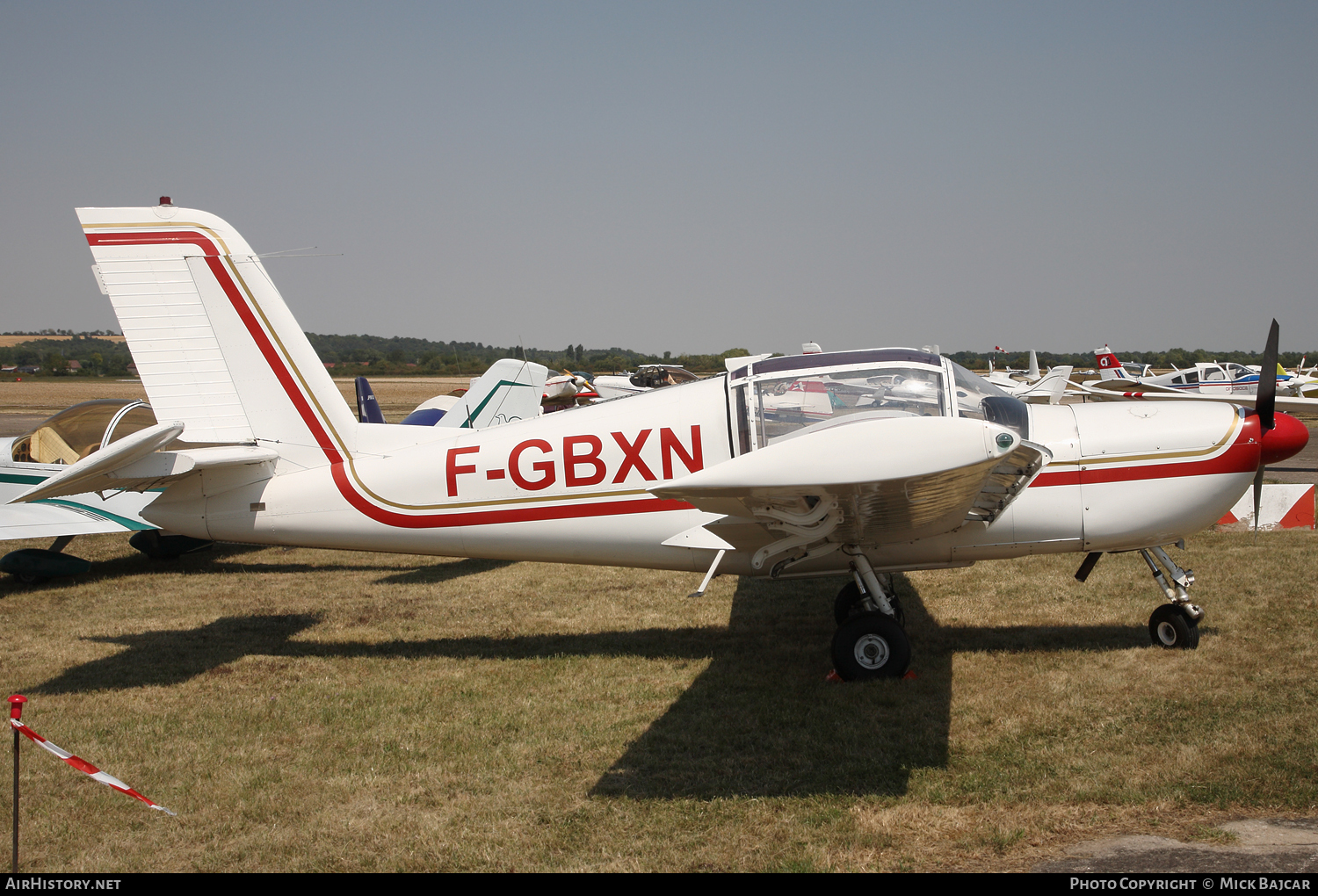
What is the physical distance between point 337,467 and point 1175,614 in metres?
6.10

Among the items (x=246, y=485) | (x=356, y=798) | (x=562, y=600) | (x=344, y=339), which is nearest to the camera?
(x=356, y=798)

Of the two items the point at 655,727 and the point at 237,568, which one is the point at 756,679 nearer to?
the point at 655,727

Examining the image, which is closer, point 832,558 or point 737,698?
point 737,698

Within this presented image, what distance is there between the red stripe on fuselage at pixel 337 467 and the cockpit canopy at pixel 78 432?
4.35m

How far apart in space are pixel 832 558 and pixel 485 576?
480cm

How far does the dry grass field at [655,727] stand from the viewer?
12.4 ft

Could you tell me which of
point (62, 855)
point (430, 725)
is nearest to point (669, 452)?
point (430, 725)

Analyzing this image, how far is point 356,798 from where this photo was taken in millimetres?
4246

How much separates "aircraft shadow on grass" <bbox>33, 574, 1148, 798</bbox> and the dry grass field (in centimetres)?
3

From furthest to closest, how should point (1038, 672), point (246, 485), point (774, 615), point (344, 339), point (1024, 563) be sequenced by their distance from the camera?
point (344, 339) → point (1024, 563) → point (774, 615) → point (246, 485) → point (1038, 672)

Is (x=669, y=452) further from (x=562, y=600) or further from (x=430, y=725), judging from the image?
(x=562, y=600)

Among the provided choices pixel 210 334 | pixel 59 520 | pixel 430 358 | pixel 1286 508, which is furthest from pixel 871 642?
pixel 430 358

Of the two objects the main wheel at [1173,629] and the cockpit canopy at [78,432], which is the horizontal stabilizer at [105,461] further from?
the main wheel at [1173,629]

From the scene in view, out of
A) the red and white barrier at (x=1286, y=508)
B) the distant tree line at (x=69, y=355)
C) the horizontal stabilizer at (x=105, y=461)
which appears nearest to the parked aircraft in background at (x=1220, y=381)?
the red and white barrier at (x=1286, y=508)
